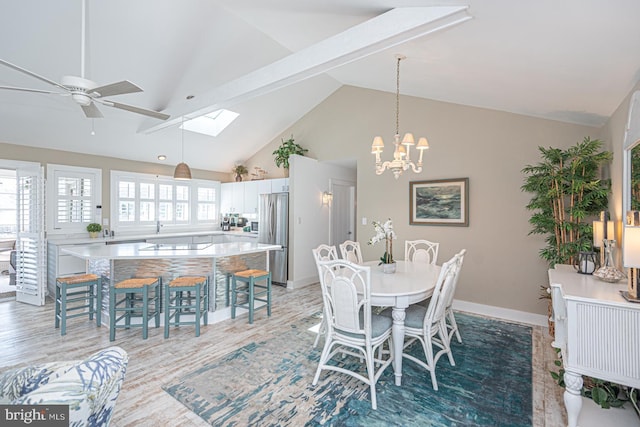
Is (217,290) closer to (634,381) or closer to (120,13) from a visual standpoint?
(120,13)

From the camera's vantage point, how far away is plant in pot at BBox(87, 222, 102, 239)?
17.5ft

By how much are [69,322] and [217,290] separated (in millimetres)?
1876

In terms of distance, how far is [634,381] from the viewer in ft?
5.68

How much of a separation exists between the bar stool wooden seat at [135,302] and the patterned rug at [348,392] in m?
1.18

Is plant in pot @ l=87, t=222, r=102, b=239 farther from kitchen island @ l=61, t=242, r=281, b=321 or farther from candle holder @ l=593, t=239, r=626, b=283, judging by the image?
candle holder @ l=593, t=239, r=626, b=283

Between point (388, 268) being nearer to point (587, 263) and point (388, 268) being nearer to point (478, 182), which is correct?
point (587, 263)

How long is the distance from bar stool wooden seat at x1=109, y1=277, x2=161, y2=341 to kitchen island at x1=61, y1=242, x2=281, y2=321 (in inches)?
6.4

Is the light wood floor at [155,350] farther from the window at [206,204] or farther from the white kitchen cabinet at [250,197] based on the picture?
the window at [206,204]

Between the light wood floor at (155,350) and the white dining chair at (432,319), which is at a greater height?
the white dining chair at (432,319)

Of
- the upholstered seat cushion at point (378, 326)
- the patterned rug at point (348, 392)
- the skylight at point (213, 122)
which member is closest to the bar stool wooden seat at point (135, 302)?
the patterned rug at point (348, 392)

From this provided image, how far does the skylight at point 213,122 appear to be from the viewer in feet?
19.2

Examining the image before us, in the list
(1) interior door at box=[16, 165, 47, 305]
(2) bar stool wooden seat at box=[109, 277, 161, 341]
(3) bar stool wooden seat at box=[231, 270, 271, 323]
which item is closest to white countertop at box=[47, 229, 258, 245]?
(1) interior door at box=[16, 165, 47, 305]

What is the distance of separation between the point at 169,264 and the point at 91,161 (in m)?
3.16

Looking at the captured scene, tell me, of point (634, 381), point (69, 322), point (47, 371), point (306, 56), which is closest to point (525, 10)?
A: point (306, 56)
